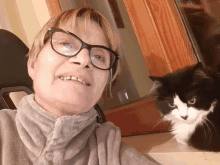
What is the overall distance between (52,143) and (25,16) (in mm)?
1496

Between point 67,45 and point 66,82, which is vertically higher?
point 67,45

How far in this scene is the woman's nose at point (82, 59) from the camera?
0.53 metres

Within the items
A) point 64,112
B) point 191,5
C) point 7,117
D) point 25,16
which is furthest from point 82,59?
point 25,16

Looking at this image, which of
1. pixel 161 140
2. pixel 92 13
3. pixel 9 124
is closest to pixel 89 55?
pixel 92 13

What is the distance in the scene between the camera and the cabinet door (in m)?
0.74

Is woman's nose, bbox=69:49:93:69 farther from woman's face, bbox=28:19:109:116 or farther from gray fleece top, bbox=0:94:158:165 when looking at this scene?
gray fleece top, bbox=0:94:158:165

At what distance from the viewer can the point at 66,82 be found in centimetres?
50

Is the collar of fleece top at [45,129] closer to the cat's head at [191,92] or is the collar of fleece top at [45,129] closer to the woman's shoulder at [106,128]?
the woman's shoulder at [106,128]

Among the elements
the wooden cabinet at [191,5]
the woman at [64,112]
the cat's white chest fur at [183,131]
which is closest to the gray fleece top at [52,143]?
the woman at [64,112]

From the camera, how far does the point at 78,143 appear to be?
520 mm

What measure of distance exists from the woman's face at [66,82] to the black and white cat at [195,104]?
32 centimetres

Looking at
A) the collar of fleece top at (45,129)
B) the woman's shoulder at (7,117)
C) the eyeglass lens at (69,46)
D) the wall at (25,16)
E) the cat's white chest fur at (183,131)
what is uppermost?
the wall at (25,16)

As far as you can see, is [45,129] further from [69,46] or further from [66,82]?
[69,46]

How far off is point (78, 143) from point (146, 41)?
2.02 ft
